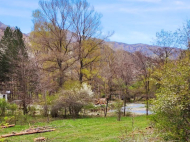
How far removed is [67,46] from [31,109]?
9.80 metres

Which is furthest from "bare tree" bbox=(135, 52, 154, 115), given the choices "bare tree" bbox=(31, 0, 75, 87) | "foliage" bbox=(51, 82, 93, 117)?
"bare tree" bbox=(31, 0, 75, 87)

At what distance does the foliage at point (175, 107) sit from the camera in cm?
518

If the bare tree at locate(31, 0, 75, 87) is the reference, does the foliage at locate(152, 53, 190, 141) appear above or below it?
below

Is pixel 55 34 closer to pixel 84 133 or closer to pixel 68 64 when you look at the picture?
pixel 68 64

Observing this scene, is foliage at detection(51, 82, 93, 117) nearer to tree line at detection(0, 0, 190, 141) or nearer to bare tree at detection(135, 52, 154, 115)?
tree line at detection(0, 0, 190, 141)

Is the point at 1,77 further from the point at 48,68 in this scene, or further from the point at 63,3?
the point at 63,3

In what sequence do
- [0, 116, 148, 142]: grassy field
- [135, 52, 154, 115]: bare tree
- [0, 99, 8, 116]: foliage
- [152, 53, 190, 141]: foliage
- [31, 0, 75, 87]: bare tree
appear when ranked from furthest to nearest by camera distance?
[31, 0, 75, 87]: bare tree, [135, 52, 154, 115]: bare tree, [0, 99, 8, 116]: foliage, [0, 116, 148, 142]: grassy field, [152, 53, 190, 141]: foliage

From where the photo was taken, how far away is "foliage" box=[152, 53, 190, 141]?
5176 millimetres

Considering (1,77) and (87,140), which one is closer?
(87,140)

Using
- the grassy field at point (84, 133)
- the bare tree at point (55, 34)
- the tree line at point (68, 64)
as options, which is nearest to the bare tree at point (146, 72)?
the tree line at point (68, 64)

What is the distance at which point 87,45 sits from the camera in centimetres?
2305

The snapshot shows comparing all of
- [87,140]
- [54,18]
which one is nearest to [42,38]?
[54,18]

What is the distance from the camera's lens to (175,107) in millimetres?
5480

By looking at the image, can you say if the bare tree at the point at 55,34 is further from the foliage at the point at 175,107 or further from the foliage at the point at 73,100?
the foliage at the point at 175,107
